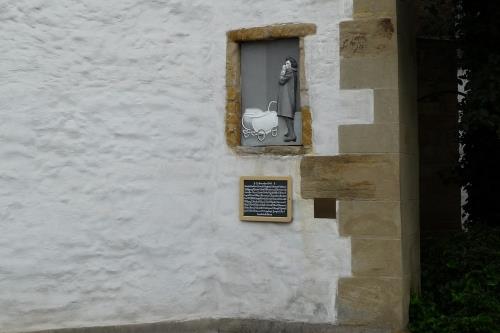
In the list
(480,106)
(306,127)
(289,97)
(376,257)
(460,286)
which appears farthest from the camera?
(480,106)

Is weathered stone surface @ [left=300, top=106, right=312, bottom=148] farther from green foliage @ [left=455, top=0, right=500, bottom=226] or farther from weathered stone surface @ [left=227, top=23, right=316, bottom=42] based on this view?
Answer: green foliage @ [left=455, top=0, right=500, bottom=226]

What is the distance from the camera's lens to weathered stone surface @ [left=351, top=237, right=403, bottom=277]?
4594mm

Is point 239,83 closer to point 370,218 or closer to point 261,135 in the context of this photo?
point 261,135

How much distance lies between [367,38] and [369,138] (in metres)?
0.76

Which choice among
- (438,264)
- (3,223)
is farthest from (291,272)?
(3,223)

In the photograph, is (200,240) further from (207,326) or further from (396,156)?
(396,156)

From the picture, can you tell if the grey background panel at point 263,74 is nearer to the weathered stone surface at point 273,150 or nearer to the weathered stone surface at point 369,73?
the weathered stone surface at point 273,150

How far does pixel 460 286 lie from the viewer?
201 inches

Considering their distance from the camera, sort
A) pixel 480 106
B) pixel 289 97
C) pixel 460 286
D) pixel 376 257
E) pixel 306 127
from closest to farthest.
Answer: pixel 376 257, pixel 306 127, pixel 289 97, pixel 460 286, pixel 480 106

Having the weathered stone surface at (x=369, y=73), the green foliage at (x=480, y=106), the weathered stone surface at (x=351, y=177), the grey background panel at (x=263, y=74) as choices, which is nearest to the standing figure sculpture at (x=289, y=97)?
the grey background panel at (x=263, y=74)

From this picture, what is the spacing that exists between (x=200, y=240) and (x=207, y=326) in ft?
2.25

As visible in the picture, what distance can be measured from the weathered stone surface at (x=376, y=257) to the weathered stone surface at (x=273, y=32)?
1.65 meters

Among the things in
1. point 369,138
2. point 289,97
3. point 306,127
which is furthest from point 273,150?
point 369,138

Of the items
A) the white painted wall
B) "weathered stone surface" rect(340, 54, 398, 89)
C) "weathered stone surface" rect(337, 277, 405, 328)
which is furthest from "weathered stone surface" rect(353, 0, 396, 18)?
"weathered stone surface" rect(337, 277, 405, 328)
